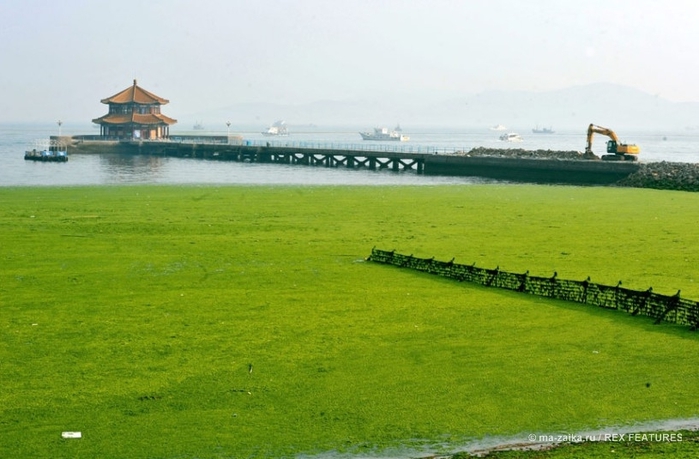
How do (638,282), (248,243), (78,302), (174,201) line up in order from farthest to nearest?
(174,201) < (248,243) < (638,282) < (78,302)

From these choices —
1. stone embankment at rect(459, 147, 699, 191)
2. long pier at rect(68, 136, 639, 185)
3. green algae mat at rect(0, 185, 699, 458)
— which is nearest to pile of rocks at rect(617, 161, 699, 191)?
stone embankment at rect(459, 147, 699, 191)

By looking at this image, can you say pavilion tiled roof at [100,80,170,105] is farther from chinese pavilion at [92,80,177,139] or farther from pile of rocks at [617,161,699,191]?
pile of rocks at [617,161,699,191]

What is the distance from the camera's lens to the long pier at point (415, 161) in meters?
54.9

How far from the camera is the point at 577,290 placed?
1580 cm

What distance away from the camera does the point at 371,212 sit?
1228 inches

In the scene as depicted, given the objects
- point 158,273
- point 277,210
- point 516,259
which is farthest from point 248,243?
point 277,210

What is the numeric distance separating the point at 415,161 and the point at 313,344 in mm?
61320

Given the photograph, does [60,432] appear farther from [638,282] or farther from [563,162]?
[563,162]

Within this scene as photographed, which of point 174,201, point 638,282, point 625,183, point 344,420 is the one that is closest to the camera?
point 344,420

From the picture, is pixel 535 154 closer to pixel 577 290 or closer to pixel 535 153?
pixel 535 153

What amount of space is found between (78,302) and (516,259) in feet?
32.4

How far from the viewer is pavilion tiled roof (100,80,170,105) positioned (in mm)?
93062

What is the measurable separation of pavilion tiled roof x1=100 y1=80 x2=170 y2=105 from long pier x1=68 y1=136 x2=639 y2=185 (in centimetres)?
500

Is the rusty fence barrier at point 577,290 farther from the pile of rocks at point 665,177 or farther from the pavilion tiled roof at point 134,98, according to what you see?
the pavilion tiled roof at point 134,98
